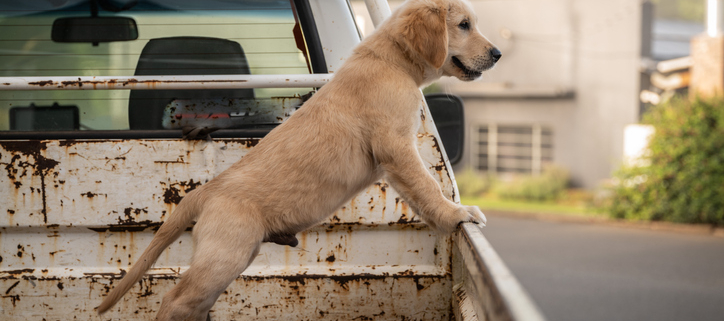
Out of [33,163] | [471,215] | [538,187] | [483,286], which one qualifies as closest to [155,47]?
[33,163]

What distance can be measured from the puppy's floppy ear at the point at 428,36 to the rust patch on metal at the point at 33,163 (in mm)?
1449

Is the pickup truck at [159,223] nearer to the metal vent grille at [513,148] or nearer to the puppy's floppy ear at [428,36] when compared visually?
the puppy's floppy ear at [428,36]

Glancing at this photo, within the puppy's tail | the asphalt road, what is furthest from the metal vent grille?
the puppy's tail

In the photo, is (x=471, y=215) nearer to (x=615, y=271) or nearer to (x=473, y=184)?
(x=615, y=271)

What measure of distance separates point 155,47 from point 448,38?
4.25 ft

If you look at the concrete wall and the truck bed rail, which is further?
the concrete wall

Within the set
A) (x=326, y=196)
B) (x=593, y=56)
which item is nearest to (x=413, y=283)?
(x=326, y=196)

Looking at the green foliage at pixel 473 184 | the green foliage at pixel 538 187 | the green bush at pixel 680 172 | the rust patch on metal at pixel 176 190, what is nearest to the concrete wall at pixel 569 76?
the green foliage at pixel 538 187

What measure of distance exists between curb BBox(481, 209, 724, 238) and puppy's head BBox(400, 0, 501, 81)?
11390 millimetres

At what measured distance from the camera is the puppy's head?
282 cm

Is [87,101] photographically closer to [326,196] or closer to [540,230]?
[326,196]

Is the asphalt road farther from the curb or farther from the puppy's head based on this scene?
the puppy's head

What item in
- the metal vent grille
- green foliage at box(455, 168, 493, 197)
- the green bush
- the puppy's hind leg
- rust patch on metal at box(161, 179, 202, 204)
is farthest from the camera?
the metal vent grille

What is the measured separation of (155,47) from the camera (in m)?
3.14
